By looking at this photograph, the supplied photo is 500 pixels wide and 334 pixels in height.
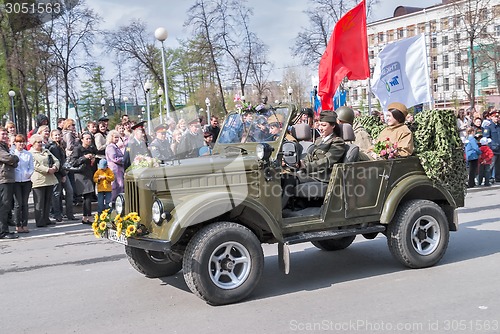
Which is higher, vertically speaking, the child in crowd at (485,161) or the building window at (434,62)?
the building window at (434,62)

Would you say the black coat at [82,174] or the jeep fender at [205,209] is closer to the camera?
the jeep fender at [205,209]

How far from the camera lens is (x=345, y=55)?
976 centimetres

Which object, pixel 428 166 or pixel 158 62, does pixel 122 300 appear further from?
pixel 158 62

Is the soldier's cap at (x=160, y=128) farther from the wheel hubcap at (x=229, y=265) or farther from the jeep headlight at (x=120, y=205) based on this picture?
the wheel hubcap at (x=229, y=265)

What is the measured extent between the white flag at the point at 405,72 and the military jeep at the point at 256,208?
3.32 m

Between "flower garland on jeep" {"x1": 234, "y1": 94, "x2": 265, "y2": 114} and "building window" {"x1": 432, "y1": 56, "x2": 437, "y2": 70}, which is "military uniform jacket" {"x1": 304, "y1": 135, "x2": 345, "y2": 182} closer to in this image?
"flower garland on jeep" {"x1": 234, "y1": 94, "x2": 265, "y2": 114}

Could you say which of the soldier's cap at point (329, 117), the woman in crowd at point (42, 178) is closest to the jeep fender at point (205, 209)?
the soldier's cap at point (329, 117)

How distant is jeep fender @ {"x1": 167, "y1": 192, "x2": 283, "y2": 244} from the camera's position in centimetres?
536

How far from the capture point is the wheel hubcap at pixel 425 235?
6.69 metres

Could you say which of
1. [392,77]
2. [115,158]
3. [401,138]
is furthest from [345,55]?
[115,158]

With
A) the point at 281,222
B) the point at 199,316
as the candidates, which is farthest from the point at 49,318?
the point at 281,222

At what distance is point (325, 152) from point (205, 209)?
194 cm

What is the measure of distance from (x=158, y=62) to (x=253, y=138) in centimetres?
3570

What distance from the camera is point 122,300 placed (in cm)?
593
